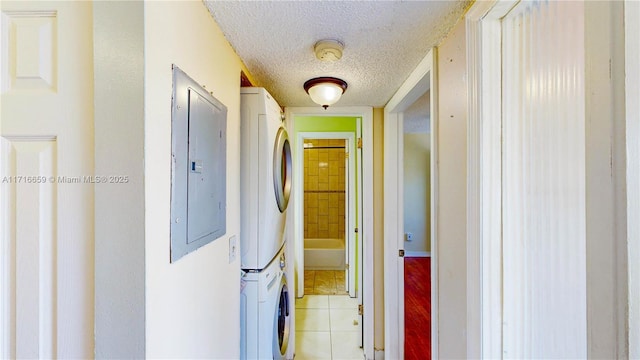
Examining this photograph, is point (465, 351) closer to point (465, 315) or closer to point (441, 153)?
point (465, 315)

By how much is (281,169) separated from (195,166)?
81 centimetres

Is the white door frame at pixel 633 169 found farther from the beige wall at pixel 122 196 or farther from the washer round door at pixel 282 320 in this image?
the washer round door at pixel 282 320

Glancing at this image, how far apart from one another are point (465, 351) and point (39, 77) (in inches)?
63.7

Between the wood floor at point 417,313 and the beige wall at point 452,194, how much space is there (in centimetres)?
139

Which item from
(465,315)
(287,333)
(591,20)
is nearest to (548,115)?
(591,20)

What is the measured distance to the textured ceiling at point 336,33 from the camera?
90 centimetres

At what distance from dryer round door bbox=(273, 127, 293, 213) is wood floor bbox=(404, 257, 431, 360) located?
1.82m

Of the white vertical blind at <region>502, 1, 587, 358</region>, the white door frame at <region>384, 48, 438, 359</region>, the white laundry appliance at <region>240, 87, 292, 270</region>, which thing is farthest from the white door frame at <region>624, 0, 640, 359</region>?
the white door frame at <region>384, 48, 438, 359</region>

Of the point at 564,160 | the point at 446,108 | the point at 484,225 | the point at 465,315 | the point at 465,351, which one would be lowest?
the point at 465,351

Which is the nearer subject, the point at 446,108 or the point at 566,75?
the point at 566,75

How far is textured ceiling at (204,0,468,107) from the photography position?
90 centimetres

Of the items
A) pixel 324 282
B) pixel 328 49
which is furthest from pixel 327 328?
pixel 328 49

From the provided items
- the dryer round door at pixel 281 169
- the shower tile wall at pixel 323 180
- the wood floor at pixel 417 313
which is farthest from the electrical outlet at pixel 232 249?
the shower tile wall at pixel 323 180

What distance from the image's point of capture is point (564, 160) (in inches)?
26.2
